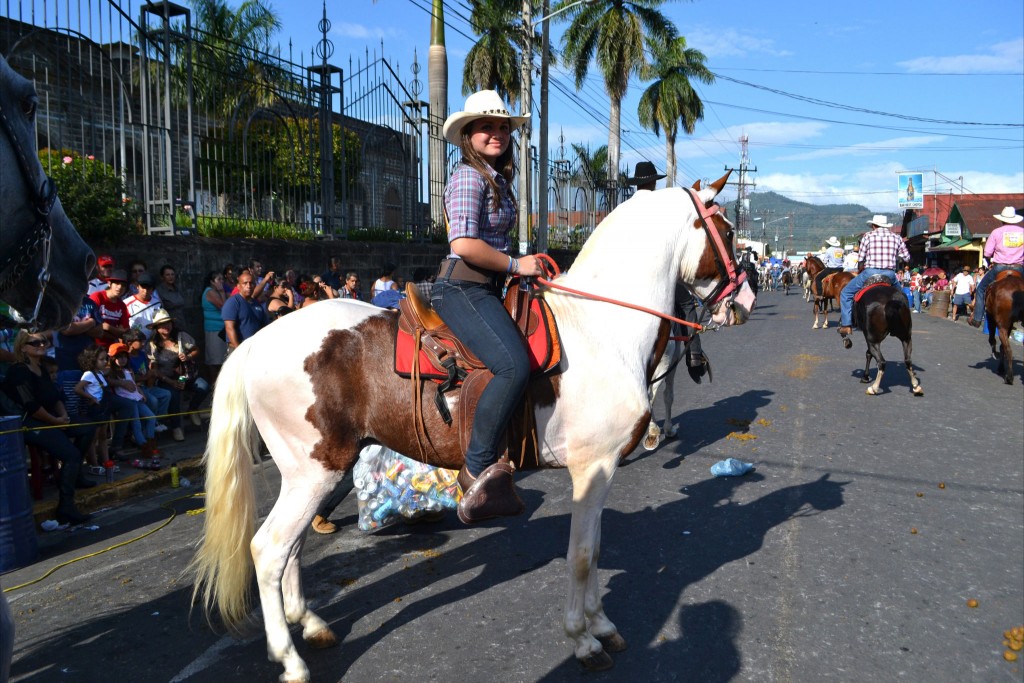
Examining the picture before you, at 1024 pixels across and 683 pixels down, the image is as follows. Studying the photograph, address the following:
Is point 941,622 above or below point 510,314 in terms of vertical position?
below

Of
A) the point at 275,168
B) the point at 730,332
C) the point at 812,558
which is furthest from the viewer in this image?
the point at 730,332

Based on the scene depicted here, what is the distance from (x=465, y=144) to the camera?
11.9 ft

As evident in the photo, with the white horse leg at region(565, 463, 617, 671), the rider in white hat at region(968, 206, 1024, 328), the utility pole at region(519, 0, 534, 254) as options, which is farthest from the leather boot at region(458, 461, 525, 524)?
A: the utility pole at region(519, 0, 534, 254)

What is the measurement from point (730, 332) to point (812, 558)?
1564 centimetres

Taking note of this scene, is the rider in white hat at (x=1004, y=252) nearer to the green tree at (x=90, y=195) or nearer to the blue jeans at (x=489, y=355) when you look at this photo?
the blue jeans at (x=489, y=355)

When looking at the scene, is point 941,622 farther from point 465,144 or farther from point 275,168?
point 275,168

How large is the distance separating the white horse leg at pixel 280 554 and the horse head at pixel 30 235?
183cm

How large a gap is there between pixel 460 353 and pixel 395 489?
75.6 inches

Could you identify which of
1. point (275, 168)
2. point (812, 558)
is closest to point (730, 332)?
point (275, 168)

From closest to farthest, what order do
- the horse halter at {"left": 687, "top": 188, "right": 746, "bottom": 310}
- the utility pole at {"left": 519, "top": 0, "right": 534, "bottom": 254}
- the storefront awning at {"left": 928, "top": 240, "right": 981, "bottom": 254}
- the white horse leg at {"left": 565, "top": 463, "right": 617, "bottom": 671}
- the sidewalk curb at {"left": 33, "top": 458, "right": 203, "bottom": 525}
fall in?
1. the white horse leg at {"left": 565, "top": 463, "right": 617, "bottom": 671}
2. the horse halter at {"left": 687, "top": 188, "right": 746, "bottom": 310}
3. the sidewalk curb at {"left": 33, "top": 458, "right": 203, "bottom": 525}
4. the utility pole at {"left": 519, "top": 0, "right": 534, "bottom": 254}
5. the storefront awning at {"left": 928, "top": 240, "right": 981, "bottom": 254}

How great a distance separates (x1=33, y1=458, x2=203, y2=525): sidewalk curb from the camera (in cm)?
571

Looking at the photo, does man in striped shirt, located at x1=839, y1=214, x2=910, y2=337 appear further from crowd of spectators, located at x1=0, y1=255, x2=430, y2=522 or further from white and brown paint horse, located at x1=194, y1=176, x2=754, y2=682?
white and brown paint horse, located at x1=194, y1=176, x2=754, y2=682

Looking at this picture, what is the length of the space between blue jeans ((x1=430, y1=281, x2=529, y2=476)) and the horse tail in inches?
44.9

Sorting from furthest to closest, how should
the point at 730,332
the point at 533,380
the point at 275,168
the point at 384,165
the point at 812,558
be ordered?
the point at 730,332, the point at 384,165, the point at 275,168, the point at 812,558, the point at 533,380
